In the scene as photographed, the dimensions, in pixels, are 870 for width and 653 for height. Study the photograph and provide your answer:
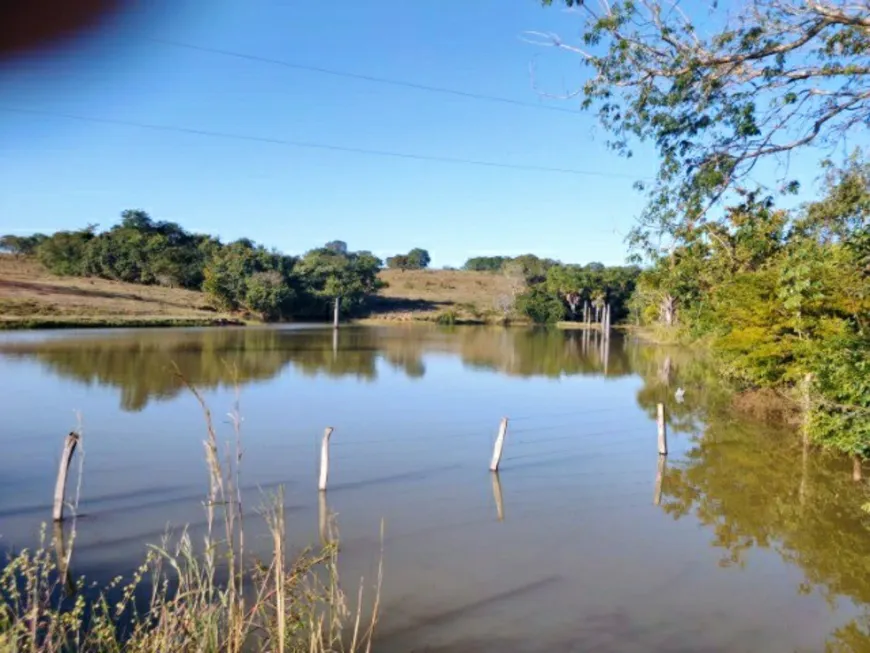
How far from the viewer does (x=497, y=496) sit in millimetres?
12000

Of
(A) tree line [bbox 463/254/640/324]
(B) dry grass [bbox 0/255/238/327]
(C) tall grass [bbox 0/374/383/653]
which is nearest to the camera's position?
(C) tall grass [bbox 0/374/383/653]

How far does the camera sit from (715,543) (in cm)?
999

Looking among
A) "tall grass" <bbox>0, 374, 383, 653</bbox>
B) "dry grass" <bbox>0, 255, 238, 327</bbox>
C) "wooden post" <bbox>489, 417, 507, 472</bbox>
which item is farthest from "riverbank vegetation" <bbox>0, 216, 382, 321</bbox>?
"tall grass" <bbox>0, 374, 383, 653</bbox>

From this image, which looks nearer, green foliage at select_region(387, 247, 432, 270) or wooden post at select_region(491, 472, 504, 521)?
wooden post at select_region(491, 472, 504, 521)

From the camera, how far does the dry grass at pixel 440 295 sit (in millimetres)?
76625

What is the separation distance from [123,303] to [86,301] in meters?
3.00

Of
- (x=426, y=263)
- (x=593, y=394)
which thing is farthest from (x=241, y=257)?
(x=426, y=263)

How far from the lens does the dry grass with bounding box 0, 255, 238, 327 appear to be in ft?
152

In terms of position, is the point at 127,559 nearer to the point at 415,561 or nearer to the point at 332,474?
the point at 415,561

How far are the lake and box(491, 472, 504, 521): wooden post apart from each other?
0.05 metres

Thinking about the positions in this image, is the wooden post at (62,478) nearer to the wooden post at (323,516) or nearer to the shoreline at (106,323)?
the wooden post at (323,516)

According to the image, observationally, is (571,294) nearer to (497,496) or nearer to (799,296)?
(497,496)

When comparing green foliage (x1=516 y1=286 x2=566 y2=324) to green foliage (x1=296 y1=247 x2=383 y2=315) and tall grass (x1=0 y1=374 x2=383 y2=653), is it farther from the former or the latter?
tall grass (x1=0 y1=374 x2=383 y2=653)

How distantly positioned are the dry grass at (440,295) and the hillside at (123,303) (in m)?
0.12
